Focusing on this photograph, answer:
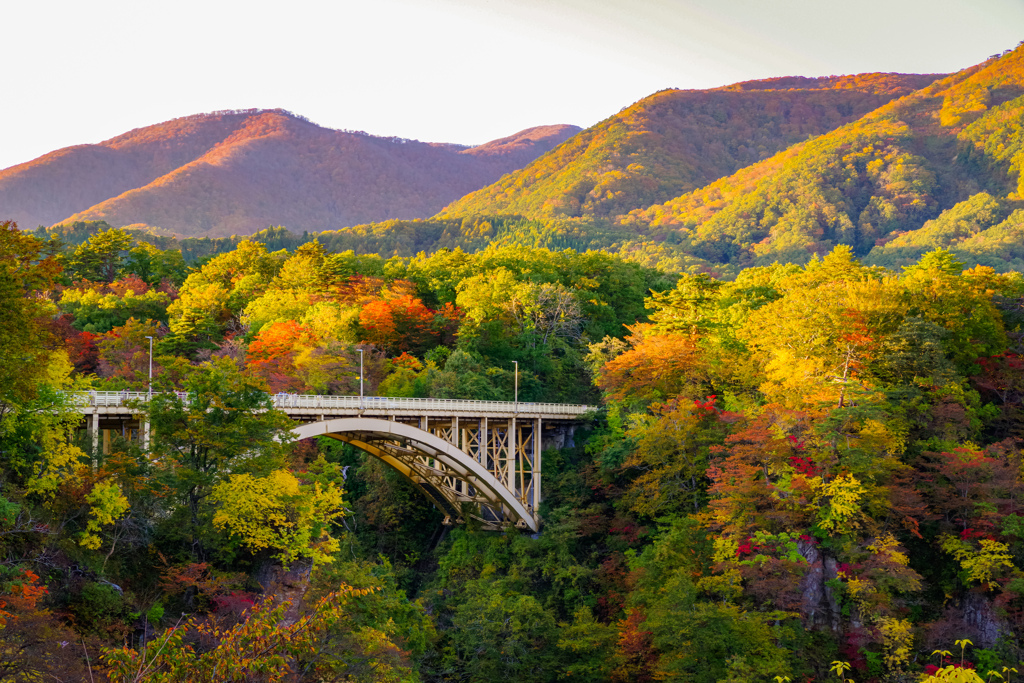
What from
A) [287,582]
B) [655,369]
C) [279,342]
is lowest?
[287,582]

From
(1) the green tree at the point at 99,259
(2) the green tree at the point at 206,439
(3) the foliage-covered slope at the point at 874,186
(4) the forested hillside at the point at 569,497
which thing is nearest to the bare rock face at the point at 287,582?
(4) the forested hillside at the point at 569,497

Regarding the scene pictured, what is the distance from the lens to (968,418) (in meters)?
33.3

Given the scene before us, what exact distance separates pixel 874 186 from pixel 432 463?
108 meters

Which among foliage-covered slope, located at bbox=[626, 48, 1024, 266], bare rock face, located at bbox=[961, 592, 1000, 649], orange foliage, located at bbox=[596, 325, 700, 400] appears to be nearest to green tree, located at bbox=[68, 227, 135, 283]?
orange foliage, located at bbox=[596, 325, 700, 400]

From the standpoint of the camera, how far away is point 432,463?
1500 inches

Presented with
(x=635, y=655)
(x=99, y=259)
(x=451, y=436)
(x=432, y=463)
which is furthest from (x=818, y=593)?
(x=99, y=259)

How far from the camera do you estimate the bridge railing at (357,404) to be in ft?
87.7

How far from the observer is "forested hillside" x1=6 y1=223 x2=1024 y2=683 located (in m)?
23.0

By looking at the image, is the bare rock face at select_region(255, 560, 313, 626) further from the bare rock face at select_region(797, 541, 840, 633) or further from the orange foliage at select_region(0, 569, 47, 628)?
the bare rock face at select_region(797, 541, 840, 633)

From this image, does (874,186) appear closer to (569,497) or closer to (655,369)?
(655,369)

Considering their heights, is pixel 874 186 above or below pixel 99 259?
above

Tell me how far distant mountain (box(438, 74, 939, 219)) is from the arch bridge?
103596mm

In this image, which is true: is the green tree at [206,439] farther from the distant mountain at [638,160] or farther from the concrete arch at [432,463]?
the distant mountain at [638,160]

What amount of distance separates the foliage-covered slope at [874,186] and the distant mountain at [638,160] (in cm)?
928
